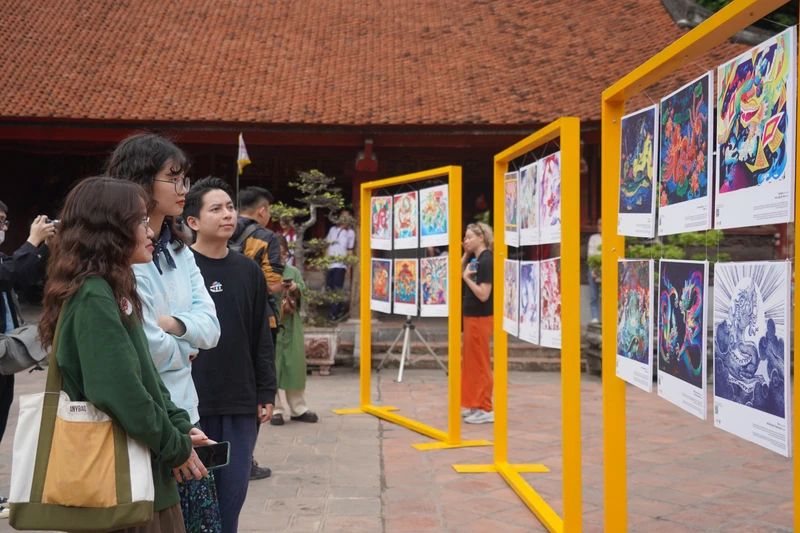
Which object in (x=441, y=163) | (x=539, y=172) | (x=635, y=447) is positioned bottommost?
(x=635, y=447)

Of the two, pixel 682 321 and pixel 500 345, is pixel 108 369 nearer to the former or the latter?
pixel 682 321

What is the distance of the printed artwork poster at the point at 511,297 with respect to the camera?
4780 millimetres

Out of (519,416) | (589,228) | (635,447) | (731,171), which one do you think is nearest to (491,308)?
(519,416)

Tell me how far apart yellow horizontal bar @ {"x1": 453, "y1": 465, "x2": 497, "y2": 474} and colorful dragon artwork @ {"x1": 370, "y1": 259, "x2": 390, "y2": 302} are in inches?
82.0

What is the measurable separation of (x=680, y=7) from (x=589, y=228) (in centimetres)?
476

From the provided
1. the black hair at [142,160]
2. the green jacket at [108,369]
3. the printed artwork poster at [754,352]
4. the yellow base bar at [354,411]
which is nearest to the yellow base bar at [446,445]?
the yellow base bar at [354,411]

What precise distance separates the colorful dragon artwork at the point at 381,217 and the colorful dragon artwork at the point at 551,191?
2.69 meters

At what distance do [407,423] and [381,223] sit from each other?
179cm

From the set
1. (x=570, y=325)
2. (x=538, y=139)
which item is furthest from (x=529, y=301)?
(x=538, y=139)

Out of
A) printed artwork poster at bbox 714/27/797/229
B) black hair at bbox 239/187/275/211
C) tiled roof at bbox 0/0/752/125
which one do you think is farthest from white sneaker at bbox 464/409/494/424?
tiled roof at bbox 0/0/752/125

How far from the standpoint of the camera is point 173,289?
8.62 feet

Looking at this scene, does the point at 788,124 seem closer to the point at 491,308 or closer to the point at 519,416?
the point at 491,308

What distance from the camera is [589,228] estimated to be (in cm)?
1316

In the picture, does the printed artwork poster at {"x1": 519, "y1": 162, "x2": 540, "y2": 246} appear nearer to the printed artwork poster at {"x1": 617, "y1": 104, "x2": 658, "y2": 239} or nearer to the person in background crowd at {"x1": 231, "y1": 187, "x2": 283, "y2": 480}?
the printed artwork poster at {"x1": 617, "y1": 104, "x2": 658, "y2": 239}
